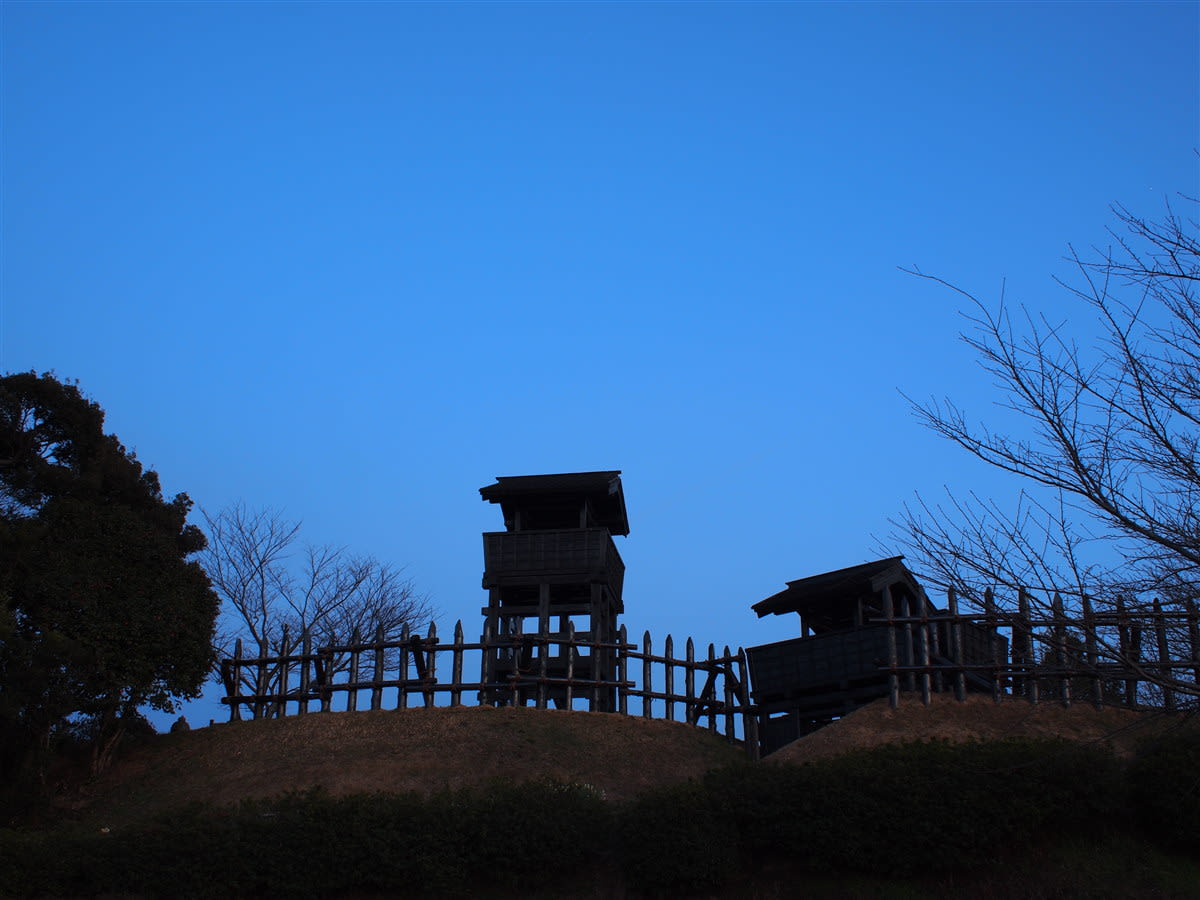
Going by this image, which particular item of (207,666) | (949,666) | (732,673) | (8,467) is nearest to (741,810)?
(949,666)

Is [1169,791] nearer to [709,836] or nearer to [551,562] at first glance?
[709,836]

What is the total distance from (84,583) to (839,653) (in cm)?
1749

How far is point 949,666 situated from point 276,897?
47.7 ft

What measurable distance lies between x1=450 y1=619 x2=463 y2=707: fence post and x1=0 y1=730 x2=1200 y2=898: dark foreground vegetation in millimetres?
6759

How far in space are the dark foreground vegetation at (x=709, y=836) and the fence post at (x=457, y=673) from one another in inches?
266

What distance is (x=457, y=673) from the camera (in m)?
27.0

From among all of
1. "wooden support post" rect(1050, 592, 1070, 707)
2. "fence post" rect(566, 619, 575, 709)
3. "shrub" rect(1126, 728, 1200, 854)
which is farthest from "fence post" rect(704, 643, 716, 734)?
"wooden support post" rect(1050, 592, 1070, 707)

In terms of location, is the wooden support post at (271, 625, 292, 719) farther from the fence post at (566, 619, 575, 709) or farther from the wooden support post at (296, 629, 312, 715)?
the fence post at (566, 619, 575, 709)

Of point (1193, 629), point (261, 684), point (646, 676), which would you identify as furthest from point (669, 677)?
point (1193, 629)

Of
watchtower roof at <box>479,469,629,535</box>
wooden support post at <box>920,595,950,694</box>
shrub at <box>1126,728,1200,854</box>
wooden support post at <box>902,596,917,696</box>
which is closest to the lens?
shrub at <box>1126,728,1200,854</box>

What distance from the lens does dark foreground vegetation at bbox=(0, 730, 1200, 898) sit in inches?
706

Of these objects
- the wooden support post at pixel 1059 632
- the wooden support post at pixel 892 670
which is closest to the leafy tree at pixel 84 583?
the wooden support post at pixel 892 670

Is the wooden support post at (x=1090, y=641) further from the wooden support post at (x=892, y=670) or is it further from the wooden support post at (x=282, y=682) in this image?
the wooden support post at (x=282, y=682)

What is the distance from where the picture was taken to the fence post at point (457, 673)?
26781 millimetres
